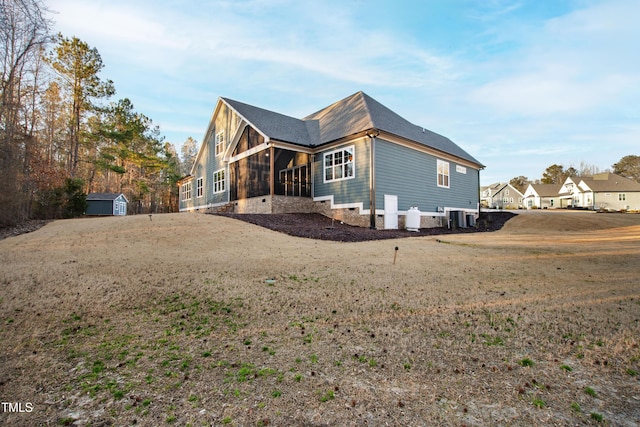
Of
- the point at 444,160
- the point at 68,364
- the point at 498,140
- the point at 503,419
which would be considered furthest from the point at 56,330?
the point at 498,140

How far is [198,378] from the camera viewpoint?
7.62 feet

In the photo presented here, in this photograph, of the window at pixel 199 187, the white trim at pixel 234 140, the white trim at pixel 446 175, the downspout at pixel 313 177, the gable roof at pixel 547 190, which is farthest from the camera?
the gable roof at pixel 547 190

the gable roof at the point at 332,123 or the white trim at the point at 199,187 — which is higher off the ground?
the gable roof at the point at 332,123

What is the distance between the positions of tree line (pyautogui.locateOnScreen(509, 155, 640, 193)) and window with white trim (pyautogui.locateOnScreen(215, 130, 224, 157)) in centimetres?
6613

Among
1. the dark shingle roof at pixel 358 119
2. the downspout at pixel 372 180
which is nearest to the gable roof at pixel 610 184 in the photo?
the dark shingle roof at pixel 358 119

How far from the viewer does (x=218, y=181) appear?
22.2 meters

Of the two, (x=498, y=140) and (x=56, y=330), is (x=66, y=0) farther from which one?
(x=498, y=140)

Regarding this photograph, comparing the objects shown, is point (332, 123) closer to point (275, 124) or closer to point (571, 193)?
point (275, 124)

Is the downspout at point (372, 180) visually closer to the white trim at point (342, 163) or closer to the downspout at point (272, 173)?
the white trim at point (342, 163)

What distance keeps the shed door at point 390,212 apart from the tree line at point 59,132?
527 inches

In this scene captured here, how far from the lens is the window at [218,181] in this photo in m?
21.6

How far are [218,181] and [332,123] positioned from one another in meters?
10.2

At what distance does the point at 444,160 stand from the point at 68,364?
19.7 meters

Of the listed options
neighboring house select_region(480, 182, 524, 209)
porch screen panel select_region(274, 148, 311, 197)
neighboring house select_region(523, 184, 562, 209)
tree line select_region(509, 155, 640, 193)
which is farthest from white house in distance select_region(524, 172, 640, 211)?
porch screen panel select_region(274, 148, 311, 197)
